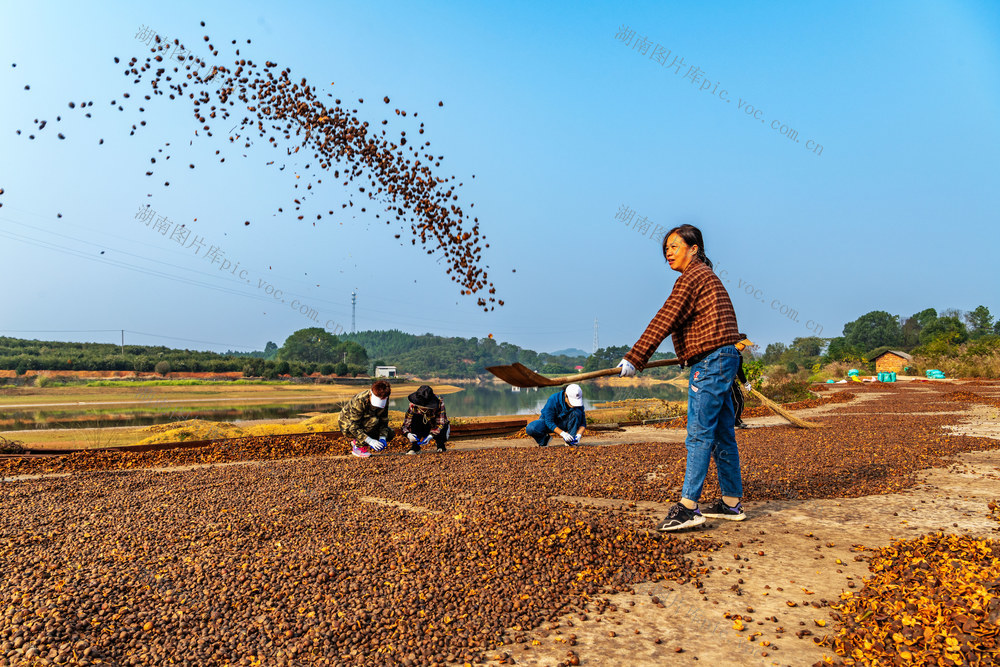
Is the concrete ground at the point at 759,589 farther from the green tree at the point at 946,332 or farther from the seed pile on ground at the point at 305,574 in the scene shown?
the green tree at the point at 946,332

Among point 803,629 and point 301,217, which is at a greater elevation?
point 301,217

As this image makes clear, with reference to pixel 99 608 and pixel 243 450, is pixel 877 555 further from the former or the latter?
pixel 243 450

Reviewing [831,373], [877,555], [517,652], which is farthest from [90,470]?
[831,373]

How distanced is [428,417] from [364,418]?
0.80 metres

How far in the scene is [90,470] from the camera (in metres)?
6.72

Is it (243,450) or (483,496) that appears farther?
(243,450)

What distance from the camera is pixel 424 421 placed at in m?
7.61

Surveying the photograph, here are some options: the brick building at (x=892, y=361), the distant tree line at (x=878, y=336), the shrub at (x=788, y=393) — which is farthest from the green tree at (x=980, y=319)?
the shrub at (x=788, y=393)

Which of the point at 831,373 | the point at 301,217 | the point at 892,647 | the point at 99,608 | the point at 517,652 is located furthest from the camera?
the point at 831,373

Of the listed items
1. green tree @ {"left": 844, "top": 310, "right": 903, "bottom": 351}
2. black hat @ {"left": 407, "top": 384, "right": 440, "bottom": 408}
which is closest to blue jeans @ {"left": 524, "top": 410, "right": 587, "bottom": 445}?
black hat @ {"left": 407, "top": 384, "right": 440, "bottom": 408}

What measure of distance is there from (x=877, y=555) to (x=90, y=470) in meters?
7.49

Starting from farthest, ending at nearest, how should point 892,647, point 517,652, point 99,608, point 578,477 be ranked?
point 578,477
point 99,608
point 517,652
point 892,647

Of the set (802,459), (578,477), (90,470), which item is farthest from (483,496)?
(90,470)

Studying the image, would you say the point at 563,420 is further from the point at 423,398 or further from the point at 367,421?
the point at 367,421
